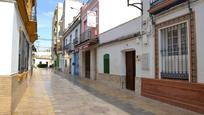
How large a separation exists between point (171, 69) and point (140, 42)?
2771 mm

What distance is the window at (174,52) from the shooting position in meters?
8.62

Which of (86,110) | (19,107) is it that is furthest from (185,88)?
(19,107)

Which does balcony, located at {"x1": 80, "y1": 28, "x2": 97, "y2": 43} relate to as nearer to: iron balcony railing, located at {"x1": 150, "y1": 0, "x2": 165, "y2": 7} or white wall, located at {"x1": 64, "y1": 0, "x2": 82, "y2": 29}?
iron balcony railing, located at {"x1": 150, "y1": 0, "x2": 165, "y2": 7}

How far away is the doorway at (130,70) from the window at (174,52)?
3.64 m

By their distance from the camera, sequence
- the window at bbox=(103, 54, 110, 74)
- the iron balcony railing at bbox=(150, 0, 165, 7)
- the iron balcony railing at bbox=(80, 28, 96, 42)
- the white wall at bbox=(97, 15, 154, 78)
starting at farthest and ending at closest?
the iron balcony railing at bbox=(80, 28, 96, 42) → the window at bbox=(103, 54, 110, 74) → the white wall at bbox=(97, 15, 154, 78) → the iron balcony railing at bbox=(150, 0, 165, 7)

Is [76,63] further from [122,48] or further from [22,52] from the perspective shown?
[22,52]

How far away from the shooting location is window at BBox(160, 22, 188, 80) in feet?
28.3

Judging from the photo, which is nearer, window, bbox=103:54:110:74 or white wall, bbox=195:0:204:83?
white wall, bbox=195:0:204:83

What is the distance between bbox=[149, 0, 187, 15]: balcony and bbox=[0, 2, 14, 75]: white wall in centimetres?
525

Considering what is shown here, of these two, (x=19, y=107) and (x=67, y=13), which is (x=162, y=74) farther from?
(x=67, y=13)

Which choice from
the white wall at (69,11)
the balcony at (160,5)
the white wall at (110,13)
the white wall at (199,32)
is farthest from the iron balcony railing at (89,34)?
the white wall at (69,11)

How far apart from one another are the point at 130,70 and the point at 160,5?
501 centimetres

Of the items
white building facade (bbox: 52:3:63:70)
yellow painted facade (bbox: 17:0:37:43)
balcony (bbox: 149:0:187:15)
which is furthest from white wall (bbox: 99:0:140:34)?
white building facade (bbox: 52:3:63:70)

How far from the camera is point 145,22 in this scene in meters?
11.1
